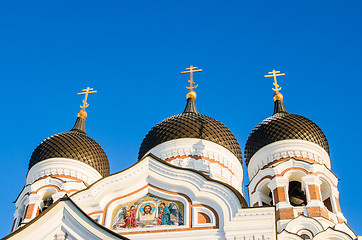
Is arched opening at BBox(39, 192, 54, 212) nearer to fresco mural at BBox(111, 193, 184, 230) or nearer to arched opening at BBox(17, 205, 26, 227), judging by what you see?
arched opening at BBox(17, 205, 26, 227)

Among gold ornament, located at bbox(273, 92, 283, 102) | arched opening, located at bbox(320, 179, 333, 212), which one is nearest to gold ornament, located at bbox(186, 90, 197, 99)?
gold ornament, located at bbox(273, 92, 283, 102)

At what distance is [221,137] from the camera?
14711 millimetres

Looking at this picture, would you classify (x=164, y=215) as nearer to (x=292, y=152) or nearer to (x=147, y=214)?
(x=147, y=214)

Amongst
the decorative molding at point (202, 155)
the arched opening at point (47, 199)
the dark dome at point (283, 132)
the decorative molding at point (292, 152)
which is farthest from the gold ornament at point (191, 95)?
the arched opening at point (47, 199)

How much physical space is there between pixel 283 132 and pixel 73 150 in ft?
20.3

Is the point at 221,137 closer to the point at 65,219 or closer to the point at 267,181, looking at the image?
the point at 267,181

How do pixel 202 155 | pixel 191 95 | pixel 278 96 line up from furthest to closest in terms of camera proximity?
pixel 278 96 < pixel 191 95 < pixel 202 155

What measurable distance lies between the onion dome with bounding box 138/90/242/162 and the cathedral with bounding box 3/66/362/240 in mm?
32

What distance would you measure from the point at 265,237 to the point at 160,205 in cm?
187

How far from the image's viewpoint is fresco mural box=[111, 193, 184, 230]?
28.0 ft

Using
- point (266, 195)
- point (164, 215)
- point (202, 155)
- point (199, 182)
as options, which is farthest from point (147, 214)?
point (266, 195)

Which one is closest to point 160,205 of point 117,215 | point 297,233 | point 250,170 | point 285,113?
point 117,215

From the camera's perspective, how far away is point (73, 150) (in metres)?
15.4

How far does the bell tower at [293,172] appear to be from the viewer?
12977 millimetres
